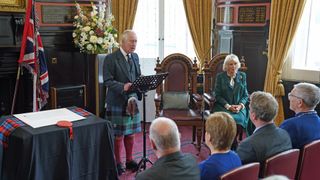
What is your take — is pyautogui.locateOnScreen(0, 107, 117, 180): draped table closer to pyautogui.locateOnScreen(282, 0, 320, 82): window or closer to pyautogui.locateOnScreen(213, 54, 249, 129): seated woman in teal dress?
pyautogui.locateOnScreen(213, 54, 249, 129): seated woman in teal dress

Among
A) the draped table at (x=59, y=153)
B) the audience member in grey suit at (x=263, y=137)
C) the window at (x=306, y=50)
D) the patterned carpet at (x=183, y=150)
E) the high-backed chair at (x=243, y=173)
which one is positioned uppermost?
the window at (x=306, y=50)

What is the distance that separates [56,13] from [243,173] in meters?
3.66

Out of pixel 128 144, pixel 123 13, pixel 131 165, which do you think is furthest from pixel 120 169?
pixel 123 13

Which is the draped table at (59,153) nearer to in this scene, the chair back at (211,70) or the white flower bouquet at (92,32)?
the white flower bouquet at (92,32)

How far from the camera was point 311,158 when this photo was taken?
92.6 inches

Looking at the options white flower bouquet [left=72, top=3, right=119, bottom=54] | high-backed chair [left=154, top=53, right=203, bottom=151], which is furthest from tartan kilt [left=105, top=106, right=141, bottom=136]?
white flower bouquet [left=72, top=3, right=119, bottom=54]

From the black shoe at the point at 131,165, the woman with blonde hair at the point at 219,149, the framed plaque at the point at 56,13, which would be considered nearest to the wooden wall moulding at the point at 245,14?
the framed plaque at the point at 56,13

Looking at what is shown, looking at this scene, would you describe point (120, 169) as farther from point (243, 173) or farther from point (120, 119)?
point (243, 173)

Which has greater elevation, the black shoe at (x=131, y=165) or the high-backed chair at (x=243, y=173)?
the high-backed chair at (x=243, y=173)

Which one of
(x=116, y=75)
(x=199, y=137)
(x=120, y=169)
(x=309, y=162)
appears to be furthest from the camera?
(x=199, y=137)

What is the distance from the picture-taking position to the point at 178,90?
457cm

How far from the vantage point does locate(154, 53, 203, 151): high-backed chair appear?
4.32m

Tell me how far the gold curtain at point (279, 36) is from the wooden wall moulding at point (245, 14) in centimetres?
19

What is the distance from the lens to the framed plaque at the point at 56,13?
455 cm
